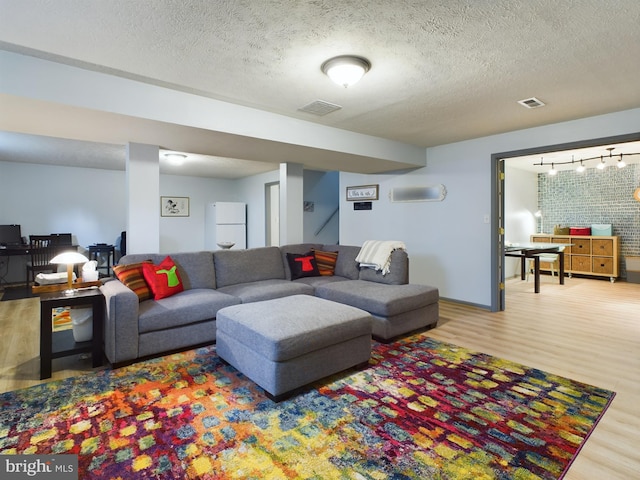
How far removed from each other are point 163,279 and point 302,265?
1.71 metres

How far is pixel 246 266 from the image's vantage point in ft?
13.3

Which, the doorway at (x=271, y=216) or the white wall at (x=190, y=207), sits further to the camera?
the white wall at (x=190, y=207)

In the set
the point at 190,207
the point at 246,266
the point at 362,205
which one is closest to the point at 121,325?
the point at 246,266

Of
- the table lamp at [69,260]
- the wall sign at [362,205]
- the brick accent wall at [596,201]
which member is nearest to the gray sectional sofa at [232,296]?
the table lamp at [69,260]

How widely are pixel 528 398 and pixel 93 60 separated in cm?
371

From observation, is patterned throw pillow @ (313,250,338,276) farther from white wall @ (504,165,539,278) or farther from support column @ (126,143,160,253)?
white wall @ (504,165,539,278)

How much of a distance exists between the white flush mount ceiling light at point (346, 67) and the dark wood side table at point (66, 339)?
2.47 m

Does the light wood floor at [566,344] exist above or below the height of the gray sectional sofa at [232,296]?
below

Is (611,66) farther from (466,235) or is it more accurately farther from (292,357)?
(292,357)

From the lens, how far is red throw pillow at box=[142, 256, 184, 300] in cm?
313

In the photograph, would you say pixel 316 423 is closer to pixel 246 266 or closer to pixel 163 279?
pixel 163 279

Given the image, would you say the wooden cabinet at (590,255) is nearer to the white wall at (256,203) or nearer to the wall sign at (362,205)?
the wall sign at (362,205)

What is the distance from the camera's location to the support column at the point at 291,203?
197 inches

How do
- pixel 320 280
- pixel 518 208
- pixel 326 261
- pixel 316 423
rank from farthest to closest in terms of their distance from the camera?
pixel 518 208 < pixel 326 261 < pixel 320 280 < pixel 316 423
